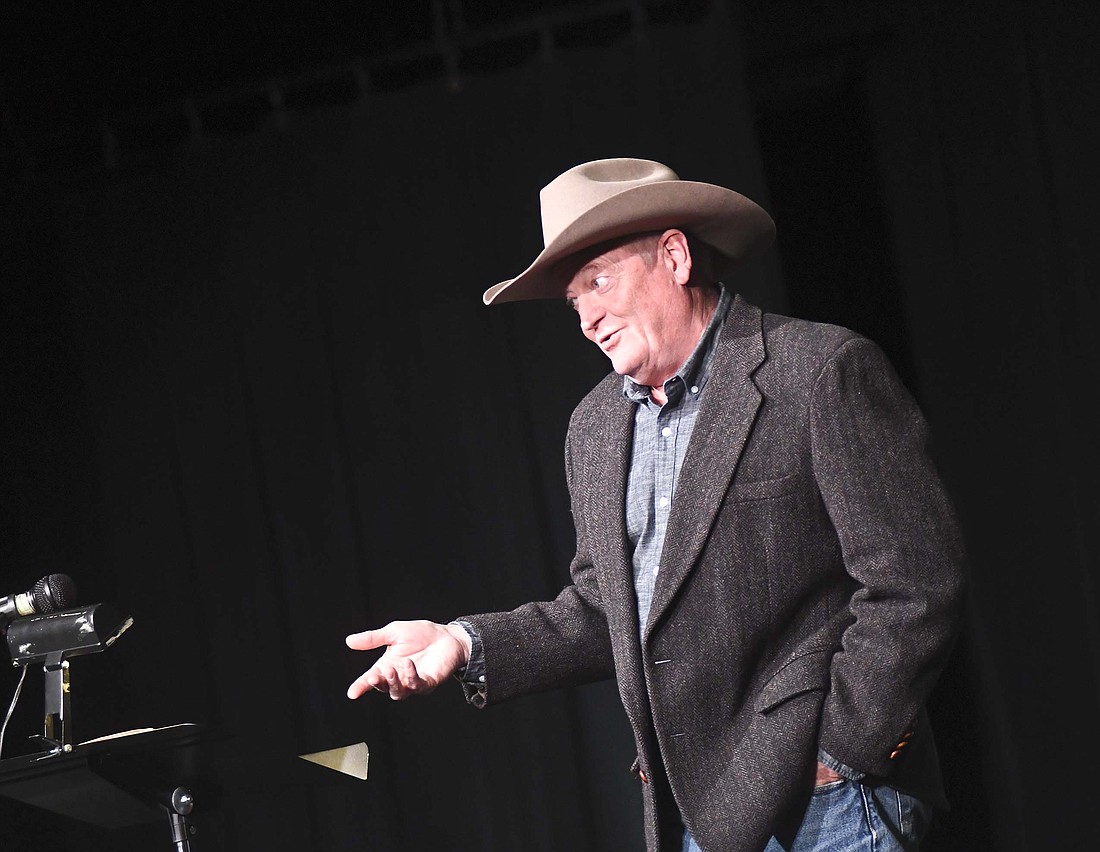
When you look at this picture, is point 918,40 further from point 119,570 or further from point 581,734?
point 119,570

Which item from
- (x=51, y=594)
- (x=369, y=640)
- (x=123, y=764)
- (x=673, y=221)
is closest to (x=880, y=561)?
(x=673, y=221)

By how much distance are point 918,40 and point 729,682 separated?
2066mm

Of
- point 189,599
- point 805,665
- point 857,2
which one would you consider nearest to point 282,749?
point 805,665

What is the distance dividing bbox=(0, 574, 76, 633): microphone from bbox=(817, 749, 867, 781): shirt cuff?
114 cm

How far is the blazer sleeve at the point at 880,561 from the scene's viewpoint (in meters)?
1.53

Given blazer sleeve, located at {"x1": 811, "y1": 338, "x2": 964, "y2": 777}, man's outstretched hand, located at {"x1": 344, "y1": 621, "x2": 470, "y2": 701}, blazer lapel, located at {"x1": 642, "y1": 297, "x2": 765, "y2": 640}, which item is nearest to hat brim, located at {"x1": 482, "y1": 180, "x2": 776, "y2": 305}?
blazer lapel, located at {"x1": 642, "y1": 297, "x2": 765, "y2": 640}

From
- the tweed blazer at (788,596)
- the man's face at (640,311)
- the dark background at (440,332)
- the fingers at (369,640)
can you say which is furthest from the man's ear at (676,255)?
the dark background at (440,332)

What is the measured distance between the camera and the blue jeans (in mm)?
1604

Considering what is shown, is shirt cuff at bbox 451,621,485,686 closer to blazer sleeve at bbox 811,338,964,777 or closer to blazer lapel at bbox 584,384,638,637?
blazer lapel at bbox 584,384,638,637

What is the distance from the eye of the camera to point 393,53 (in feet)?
10.8

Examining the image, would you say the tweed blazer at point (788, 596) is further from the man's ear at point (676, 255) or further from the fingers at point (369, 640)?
the fingers at point (369, 640)

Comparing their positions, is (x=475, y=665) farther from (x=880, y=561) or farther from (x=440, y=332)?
(x=440, y=332)

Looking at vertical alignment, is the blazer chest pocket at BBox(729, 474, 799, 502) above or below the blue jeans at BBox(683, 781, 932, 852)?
above

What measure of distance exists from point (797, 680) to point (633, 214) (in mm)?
715
